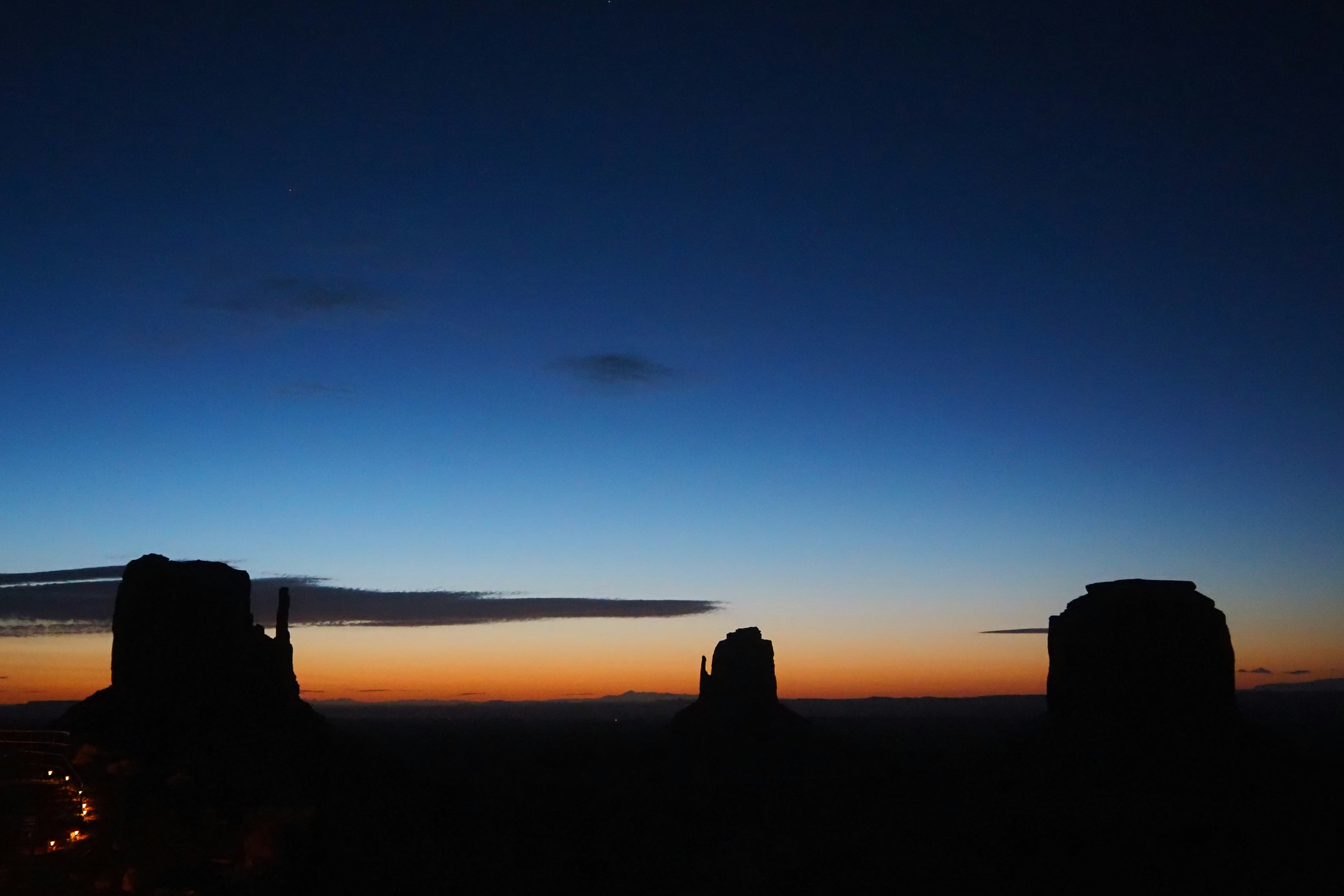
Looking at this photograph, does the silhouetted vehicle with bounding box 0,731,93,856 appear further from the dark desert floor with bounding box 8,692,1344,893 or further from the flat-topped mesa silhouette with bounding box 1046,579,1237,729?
the flat-topped mesa silhouette with bounding box 1046,579,1237,729

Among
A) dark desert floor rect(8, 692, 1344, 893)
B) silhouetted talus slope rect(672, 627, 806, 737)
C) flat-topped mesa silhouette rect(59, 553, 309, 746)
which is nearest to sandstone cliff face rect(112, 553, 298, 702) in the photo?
flat-topped mesa silhouette rect(59, 553, 309, 746)

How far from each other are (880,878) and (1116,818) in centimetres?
2119

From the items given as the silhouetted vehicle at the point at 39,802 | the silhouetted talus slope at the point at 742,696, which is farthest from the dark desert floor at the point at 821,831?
the silhouetted talus slope at the point at 742,696

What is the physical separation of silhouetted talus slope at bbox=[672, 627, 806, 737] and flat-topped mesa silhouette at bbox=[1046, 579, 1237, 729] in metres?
49.2

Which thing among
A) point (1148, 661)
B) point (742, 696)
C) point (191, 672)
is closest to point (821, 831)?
point (1148, 661)

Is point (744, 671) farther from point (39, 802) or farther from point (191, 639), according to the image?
point (39, 802)

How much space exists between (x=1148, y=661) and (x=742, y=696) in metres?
61.5

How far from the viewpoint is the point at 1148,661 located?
79688 millimetres

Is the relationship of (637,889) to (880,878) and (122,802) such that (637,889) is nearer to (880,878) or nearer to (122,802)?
(880,878)

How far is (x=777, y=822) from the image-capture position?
224 ft

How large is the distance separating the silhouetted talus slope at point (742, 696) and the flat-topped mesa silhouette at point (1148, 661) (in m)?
49.2

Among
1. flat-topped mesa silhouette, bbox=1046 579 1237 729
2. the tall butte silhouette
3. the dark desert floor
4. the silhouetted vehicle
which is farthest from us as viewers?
flat-topped mesa silhouette, bbox=1046 579 1237 729

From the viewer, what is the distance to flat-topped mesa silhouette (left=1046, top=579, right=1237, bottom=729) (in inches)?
3078

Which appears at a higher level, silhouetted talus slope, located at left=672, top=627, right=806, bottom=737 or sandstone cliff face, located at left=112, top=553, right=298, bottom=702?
sandstone cliff face, located at left=112, top=553, right=298, bottom=702
